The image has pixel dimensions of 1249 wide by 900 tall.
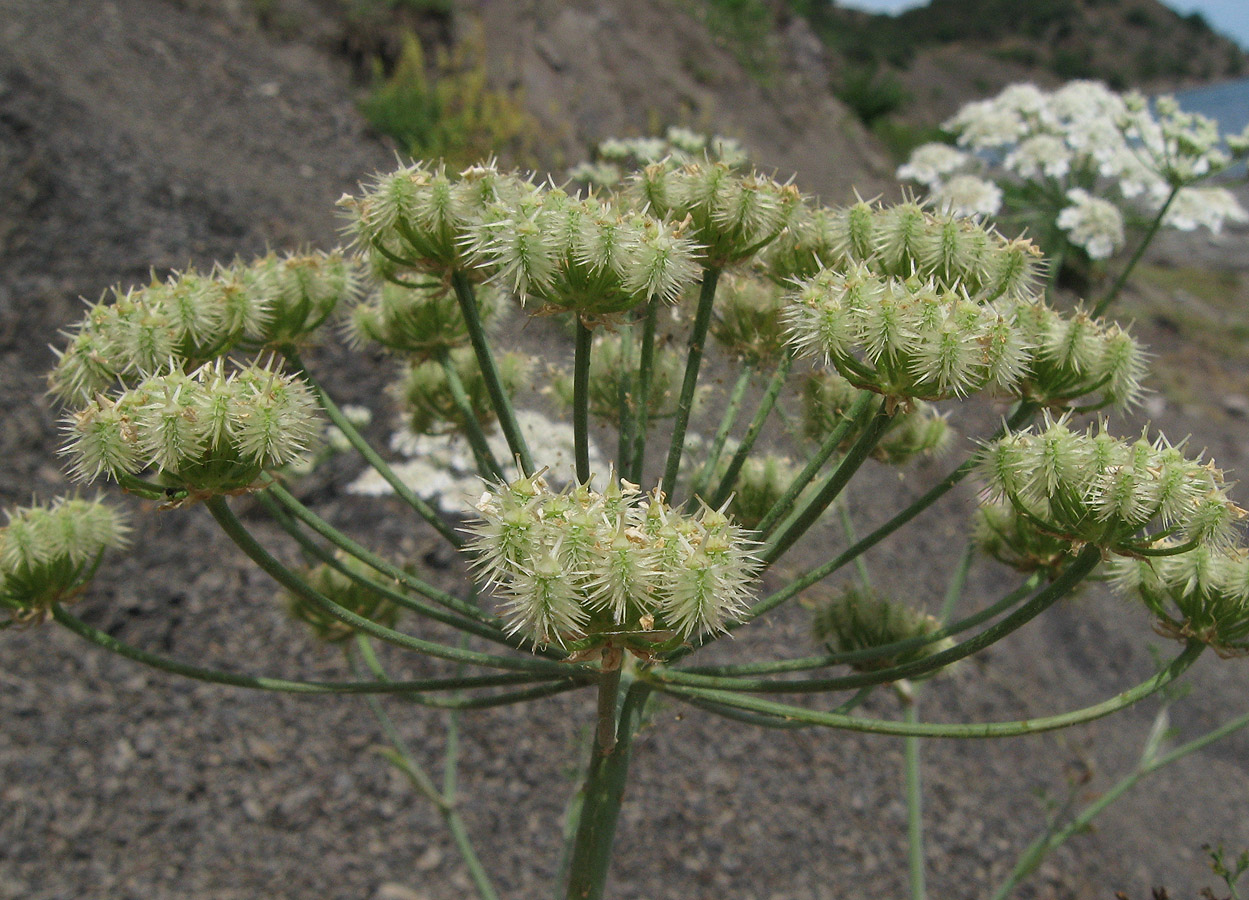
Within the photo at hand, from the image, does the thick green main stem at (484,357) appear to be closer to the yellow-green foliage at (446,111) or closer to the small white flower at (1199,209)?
the small white flower at (1199,209)

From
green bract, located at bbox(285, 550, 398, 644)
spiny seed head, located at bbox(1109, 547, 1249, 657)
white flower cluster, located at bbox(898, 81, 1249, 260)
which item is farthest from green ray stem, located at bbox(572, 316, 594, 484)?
white flower cluster, located at bbox(898, 81, 1249, 260)

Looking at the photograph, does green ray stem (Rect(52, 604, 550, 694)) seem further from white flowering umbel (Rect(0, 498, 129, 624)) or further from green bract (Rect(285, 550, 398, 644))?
green bract (Rect(285, 550, 398, 644))

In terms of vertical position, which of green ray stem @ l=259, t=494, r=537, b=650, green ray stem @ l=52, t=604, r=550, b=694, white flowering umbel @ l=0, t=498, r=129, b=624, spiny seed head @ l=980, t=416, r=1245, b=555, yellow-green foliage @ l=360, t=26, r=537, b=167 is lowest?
yellow-green foliage @ l=360, t=26, r=537, b=167

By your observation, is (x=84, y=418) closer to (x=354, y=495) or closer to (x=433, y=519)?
(x=433, y=519)

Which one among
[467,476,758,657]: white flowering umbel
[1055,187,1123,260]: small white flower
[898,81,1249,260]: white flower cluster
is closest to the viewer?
[467,476,758,657]: white flowering umbel

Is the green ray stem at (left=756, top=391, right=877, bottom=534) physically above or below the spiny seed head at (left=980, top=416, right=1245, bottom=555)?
below

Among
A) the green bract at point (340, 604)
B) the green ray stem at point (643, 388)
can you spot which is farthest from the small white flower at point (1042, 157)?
the green bract at point (340, 604)
